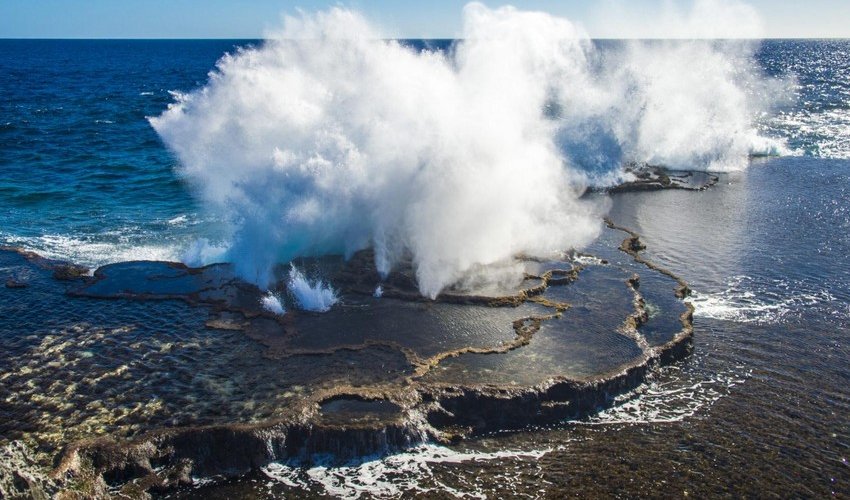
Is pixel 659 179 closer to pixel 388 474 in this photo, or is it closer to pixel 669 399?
pixel 669 399

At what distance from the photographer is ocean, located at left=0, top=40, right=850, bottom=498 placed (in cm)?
986

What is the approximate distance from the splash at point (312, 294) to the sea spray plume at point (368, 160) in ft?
3.97

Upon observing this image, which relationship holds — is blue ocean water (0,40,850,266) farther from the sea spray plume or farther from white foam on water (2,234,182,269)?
the sea spray plume

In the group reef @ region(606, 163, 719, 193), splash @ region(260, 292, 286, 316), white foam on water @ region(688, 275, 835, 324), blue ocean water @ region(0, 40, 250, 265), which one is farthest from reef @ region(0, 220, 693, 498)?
reef @ region(606, 163, 719, 193)

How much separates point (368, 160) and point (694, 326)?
32.4 feet

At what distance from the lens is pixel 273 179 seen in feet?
58.5

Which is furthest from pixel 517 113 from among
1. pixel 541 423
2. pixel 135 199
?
pixel 135 199

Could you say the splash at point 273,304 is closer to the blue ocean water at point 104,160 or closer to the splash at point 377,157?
the splash at point 377,157

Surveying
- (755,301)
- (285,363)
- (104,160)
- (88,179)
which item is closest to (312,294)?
(285,363)

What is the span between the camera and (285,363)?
12.6 metres

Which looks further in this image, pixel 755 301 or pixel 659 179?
pixel 659 179

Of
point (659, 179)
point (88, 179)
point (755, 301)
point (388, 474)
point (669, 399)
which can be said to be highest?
point (88, 179)

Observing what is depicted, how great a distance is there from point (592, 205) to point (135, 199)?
20145mm

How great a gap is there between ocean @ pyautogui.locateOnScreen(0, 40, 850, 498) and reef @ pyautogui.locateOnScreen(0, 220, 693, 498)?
26 cm
